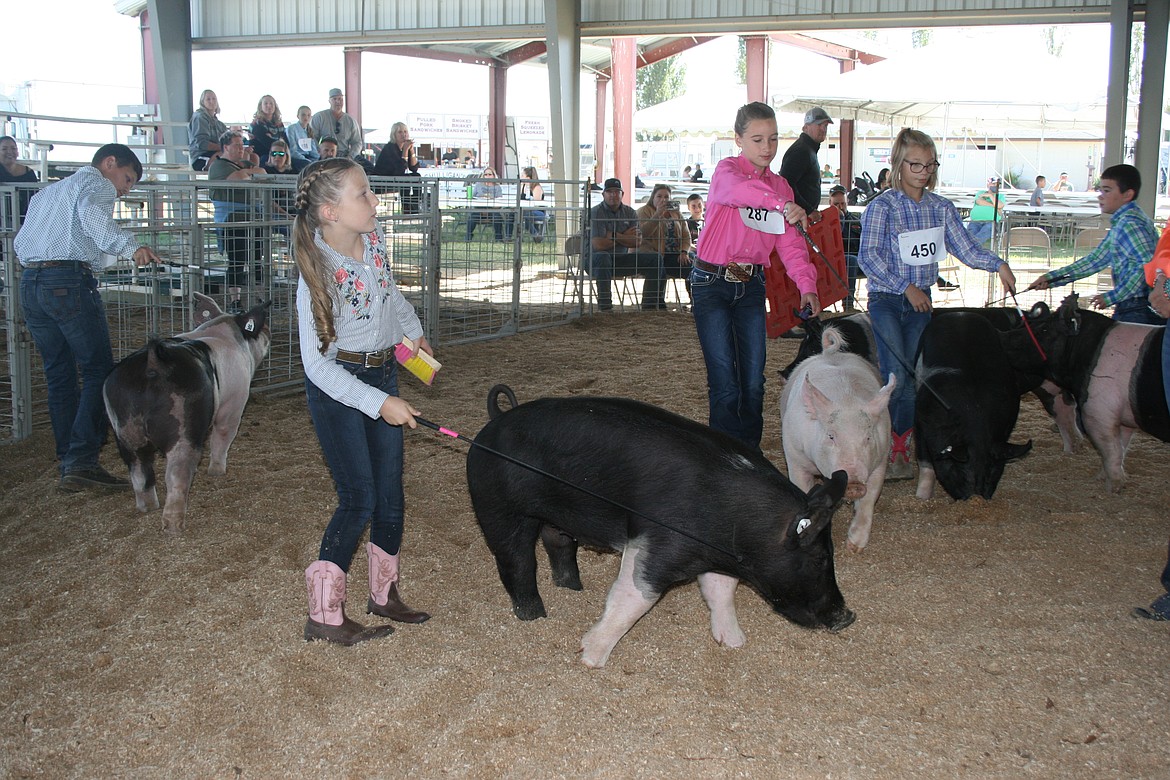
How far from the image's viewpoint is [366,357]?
3195 millimetres

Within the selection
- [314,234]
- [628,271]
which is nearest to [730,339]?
[314,234]

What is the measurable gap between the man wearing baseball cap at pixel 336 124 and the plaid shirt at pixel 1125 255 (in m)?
8.88

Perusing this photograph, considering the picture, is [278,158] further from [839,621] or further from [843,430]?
[839,621]

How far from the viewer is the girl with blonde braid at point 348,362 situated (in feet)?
9.88

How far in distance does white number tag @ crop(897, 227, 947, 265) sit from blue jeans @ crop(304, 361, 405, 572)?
9.20ft

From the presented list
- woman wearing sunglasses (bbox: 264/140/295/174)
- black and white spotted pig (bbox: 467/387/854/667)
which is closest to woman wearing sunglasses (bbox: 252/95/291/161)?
woman wearing sunglasses (bbox: 264/140/295/174)

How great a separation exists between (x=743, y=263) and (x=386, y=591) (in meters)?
2.23

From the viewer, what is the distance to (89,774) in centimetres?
267

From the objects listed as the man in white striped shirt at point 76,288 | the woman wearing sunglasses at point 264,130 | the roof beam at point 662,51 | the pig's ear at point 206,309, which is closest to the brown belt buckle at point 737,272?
the man in white striped shirt at point 76,288

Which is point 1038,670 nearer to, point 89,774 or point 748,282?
point 748,282

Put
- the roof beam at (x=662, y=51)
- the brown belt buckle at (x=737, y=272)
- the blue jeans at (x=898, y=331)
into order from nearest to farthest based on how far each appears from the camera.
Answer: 1. the brown belt buckle at (x=737, y=272)
2. the blue jeans at (x=898, y=331)
3. the roof beam at (x=662, y=51)

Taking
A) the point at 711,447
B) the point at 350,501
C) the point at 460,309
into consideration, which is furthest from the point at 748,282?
the point at 460,309

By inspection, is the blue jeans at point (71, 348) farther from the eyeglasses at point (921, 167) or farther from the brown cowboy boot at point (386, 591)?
the eyeglasses at point (921, 167)

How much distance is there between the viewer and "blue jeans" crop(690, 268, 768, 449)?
15.2 ft
